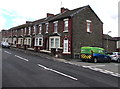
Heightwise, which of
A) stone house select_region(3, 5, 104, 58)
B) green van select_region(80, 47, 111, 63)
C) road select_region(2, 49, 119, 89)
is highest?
stone house select_region(3, 5, 104, 58)

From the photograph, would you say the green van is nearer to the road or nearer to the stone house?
the stone house

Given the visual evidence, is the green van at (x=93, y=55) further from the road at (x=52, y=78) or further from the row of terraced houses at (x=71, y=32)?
the road at (x=52, y=78)

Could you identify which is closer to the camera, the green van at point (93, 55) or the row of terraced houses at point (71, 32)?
the green van at point (93, 55)

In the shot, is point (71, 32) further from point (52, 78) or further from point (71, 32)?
point (52, 78)

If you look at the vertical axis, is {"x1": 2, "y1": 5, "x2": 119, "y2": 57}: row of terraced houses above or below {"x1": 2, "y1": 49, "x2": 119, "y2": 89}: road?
above

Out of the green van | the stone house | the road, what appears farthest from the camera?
the stone house

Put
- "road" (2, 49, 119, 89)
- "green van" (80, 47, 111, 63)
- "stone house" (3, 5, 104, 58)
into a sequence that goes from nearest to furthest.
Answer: "road" (2, 49, 119, 89) → "green van" (80, 47, 111, 63) → "stone house" (3, 5, 104, 58)

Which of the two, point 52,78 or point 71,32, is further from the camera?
point 71,32

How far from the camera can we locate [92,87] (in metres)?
8.62

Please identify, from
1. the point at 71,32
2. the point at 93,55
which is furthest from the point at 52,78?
the point at 71,32

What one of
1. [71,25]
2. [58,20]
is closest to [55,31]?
[58,20]

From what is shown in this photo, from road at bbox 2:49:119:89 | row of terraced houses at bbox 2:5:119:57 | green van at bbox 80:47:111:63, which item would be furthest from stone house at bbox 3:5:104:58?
road at bbox 2:49:119:89

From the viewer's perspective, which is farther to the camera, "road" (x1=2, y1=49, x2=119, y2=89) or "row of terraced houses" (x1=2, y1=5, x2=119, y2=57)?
"row of terraced houses" (x1=2, y1=5, x2=119, y2=57)

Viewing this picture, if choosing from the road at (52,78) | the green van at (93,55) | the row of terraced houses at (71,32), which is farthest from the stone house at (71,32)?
the road at (52,78)
